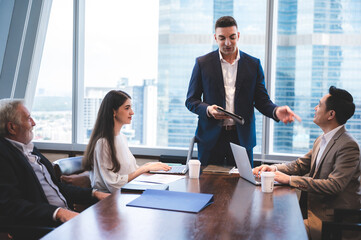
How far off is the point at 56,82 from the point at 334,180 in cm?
366

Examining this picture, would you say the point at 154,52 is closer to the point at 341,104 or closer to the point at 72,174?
the point at 72,174

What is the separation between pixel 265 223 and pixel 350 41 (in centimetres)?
314

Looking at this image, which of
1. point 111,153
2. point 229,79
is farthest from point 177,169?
point 229,79

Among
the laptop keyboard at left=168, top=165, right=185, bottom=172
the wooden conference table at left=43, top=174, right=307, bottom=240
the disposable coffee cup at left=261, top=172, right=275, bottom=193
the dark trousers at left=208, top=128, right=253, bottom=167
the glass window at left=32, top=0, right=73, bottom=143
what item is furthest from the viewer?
the glass window at left=32, top=0, right=73, bottom=143

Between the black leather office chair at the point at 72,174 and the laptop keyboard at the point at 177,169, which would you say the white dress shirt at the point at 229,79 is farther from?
the black leather office chair at the point at 72,174

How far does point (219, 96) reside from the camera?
10.4ft

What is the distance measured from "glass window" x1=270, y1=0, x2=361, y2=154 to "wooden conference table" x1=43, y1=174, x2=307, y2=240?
2.34 m

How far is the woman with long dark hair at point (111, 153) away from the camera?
8.63 ft

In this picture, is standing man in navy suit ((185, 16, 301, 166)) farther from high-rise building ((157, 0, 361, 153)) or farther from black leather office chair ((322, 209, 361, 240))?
high-rise building ((157, 0, 361, 153))

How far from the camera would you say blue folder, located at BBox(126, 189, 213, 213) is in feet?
5.91

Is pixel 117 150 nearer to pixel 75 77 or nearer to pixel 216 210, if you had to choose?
pixel 216 210

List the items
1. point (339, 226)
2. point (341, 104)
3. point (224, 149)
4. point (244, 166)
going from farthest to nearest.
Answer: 1. point (224, 149)
2. point (341, 104)
3. point (244, 166)
4. point (339, 226)

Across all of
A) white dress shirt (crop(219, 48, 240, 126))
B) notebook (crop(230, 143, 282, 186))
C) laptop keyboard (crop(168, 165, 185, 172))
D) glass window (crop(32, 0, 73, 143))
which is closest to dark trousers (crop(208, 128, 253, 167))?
white dress shirt (crop(219, 48, 240, 126))

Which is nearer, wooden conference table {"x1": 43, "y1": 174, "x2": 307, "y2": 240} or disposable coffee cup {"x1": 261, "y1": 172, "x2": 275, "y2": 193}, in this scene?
wooden conference table {"x1": 43, "y1": 174, "x2": 307, "y2": 240}
